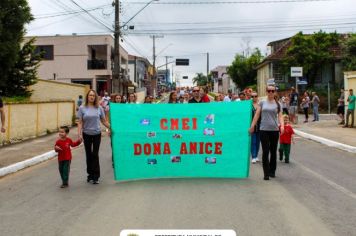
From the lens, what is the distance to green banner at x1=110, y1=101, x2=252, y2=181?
984cm

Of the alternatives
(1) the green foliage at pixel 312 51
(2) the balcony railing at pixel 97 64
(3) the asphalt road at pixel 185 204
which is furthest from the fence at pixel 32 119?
(2) the balcony railing at pixel 97 64

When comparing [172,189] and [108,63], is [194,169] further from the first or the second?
[108,63]

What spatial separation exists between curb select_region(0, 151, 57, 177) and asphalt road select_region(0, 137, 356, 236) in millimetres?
453

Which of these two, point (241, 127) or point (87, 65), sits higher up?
point (87, 65)

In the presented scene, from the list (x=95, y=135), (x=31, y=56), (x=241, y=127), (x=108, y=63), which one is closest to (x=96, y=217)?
(x=95, y=135)

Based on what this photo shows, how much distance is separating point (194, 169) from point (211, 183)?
616 millimetres

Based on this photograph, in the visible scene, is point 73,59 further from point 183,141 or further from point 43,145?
point 183,141

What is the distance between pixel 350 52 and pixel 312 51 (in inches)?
132

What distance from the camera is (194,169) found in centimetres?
988

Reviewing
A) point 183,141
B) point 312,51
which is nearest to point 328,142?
point 183,141

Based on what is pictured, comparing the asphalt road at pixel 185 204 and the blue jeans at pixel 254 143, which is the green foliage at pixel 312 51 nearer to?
the blue jeans at pixel 254 143

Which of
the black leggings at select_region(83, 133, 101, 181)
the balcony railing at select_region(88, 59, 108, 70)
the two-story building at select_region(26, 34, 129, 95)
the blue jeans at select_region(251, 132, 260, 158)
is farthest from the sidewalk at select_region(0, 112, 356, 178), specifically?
the balcony railing at select_region(88, 59, 108, 70)

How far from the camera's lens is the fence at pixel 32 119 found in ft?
60.0

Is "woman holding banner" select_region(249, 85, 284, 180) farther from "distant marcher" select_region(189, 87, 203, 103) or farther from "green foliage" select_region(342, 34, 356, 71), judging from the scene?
"green foliage" select_region(342, 34, 356, 71)
